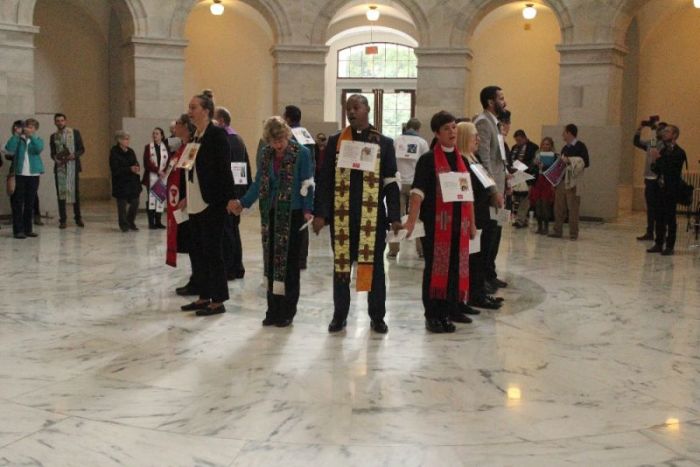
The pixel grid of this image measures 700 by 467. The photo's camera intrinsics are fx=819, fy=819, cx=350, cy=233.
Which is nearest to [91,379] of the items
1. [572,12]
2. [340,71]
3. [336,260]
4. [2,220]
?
[336,260]

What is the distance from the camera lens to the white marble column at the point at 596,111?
14.7 metres

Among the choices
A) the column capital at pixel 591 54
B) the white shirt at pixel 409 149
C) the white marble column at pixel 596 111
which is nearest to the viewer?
the white shirt at pixel 409 149

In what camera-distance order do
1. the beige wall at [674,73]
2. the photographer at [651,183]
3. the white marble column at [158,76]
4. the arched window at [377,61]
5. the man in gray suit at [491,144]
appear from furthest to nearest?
the arched window at [377,61], the beige wall at [674,73], the white marble column at [158,76], the photographer at [651,183], the man in gray suit at [491,144]

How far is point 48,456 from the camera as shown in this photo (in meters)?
3.63

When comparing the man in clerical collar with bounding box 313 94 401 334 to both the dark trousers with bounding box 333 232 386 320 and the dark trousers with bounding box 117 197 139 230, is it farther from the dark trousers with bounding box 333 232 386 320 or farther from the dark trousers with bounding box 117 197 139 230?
the dark trousers with bounding box 117 197 139 230

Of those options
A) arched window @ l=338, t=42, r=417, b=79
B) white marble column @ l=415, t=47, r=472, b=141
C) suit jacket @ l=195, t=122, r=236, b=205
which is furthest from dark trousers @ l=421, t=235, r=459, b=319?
arched window @ l=338, t=42, r=417, b=79

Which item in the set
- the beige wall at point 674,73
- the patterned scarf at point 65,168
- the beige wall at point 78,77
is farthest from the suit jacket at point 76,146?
the beige wall at point 674,73

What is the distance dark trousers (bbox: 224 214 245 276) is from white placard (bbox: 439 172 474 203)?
2478mm

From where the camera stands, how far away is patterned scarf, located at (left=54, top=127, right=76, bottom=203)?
12.6m

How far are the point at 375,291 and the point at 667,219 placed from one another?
624 cm

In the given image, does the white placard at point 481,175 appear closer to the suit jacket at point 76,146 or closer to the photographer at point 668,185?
the photographer at point 668,185

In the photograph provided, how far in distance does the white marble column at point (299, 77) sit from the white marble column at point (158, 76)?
1.85 meters

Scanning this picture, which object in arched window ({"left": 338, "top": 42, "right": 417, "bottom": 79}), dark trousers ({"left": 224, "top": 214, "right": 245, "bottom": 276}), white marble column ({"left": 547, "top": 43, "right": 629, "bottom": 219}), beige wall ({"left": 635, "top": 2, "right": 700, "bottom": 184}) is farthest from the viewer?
arched window ({"left": 338, "top": 42, "right": 417, "bottom": 79})

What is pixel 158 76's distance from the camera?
50.8 feet
